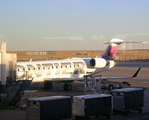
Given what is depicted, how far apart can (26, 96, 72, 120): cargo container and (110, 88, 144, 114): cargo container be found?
348cm

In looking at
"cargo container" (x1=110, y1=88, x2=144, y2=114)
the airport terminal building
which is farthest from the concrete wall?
the airport terminal building

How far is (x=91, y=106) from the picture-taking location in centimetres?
1664

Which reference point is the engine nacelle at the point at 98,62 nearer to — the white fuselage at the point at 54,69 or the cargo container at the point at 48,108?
the white fuselage at the point at 54,69

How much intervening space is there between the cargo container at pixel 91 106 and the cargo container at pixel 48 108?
43 centimetres

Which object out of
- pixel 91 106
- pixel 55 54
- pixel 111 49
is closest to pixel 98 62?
pixel 111 49

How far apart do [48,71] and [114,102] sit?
49.0 feet

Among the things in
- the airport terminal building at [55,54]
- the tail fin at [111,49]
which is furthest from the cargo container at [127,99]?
the airport terminal building at [55,54]

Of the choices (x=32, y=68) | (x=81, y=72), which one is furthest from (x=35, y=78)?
(x=81, y=72)

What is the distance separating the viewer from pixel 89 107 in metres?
16.5

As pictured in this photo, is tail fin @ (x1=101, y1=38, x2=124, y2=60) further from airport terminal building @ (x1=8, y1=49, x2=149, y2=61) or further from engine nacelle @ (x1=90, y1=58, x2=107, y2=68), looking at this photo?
airport terminal building @ (x1=8, y1=49, x2=149, y2=61)

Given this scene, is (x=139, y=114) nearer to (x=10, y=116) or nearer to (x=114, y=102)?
(x=114, y=102)

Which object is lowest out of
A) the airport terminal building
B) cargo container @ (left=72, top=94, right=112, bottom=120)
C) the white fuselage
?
cargo container @ (left=72, top=94, right=112, bottom=120)

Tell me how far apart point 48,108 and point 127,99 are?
532 centimetres

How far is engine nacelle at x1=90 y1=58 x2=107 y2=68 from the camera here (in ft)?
114
